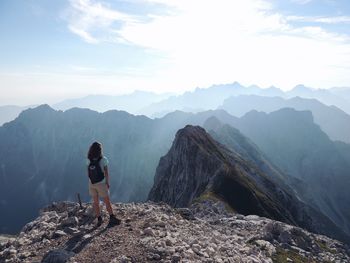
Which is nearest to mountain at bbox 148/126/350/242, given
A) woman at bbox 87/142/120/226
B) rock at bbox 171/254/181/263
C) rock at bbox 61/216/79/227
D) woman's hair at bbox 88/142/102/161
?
rock at bbox 61/216/79/227

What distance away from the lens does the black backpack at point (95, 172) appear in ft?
65.8

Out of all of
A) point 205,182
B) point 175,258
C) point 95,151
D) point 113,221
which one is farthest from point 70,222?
point 205,182

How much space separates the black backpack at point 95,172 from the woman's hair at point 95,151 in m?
0.22

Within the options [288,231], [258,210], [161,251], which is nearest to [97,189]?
[161,251]

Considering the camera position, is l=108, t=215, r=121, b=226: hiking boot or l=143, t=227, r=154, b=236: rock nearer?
l=143, t=227, r=154, b=236: rock

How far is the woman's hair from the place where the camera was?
776 inches

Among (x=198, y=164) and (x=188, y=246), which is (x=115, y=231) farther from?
(x=198, y=164)

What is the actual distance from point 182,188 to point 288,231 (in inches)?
2407

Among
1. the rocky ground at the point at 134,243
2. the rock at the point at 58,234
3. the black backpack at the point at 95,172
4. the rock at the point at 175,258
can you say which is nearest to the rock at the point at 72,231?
the rocky ground at the point at 134,243

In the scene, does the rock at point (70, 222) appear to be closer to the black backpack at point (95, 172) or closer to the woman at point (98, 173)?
the woman at point (98, 173)

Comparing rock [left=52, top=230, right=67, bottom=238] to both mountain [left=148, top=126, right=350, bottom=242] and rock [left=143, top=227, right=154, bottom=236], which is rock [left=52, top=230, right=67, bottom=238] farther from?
mountain [left=148, top=126, right=350, bottom=242]

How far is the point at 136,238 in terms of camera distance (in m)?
17.9

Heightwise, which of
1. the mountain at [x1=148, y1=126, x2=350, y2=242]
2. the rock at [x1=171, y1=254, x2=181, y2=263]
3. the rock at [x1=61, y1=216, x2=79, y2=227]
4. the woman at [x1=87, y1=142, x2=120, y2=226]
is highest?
the woman at [x1=87, y1=142, x2=120, y2=226]

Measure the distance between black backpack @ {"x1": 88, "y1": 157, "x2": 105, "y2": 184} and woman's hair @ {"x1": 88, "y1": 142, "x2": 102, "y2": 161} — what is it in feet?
0.74
